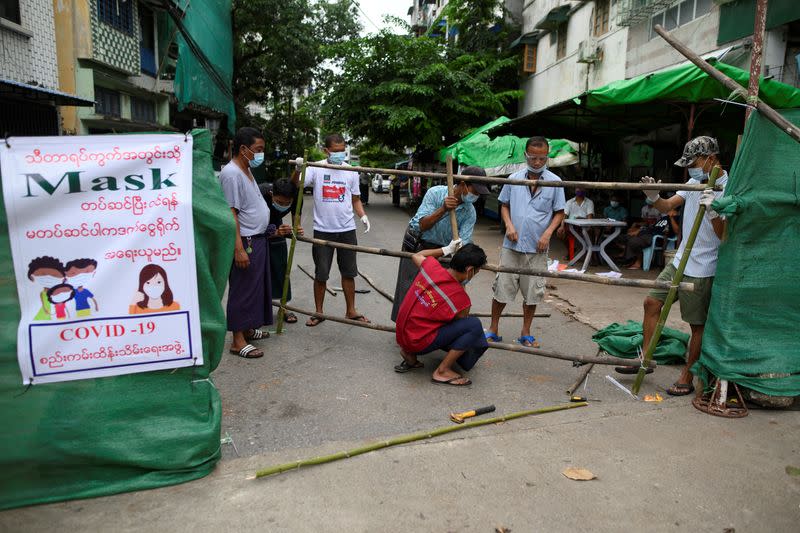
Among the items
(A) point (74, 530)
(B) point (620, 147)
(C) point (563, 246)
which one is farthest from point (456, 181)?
(B) point (620, 147)

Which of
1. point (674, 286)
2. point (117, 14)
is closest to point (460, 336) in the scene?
point (674, 286)

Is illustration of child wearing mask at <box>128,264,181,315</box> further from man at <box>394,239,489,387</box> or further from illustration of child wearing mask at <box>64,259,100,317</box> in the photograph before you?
man at <box>394,239,489,387</box>

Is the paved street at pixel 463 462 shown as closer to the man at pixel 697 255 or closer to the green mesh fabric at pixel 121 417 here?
the green mesh fabric at pixel 121 417

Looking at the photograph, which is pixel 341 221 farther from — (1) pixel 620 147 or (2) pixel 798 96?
(1) pixel 620 147

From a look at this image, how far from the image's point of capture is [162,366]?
8.97ft

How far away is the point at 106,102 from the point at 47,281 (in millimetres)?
15487

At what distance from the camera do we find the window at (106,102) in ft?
50.0

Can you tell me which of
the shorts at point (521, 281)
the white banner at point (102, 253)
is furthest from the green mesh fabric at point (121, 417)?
the shorts at point (521, 281)

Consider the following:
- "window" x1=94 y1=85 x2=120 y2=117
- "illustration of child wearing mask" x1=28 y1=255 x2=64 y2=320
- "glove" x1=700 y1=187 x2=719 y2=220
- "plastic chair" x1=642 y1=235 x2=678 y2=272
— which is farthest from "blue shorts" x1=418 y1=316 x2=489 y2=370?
"window" x1=94 y1=85 x2=120 y2=117

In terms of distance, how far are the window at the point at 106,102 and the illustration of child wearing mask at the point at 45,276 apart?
14.4m

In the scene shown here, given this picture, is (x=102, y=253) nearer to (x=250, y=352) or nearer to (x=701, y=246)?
(x=250, y=352)

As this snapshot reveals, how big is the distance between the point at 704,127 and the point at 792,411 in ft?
23.2

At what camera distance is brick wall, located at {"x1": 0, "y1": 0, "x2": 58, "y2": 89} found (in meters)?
10.6

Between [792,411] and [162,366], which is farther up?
[162,366]
